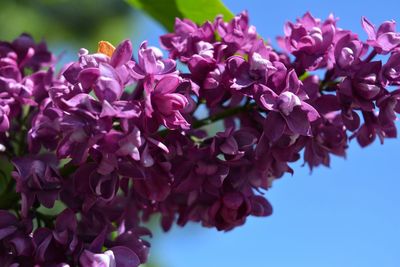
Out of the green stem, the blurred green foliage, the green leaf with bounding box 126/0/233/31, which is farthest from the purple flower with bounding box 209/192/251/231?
the blurred green foliage

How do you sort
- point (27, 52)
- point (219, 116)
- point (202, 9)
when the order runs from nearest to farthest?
point (219, 116), point (27, 52), point (202, 9)

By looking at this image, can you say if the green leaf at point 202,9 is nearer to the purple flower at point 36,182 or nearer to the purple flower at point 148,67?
the purple flower at point 148,67

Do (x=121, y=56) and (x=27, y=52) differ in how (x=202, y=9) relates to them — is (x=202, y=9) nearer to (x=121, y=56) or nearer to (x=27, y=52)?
(x=27, y=52)

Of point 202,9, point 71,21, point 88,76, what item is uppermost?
point 71,21

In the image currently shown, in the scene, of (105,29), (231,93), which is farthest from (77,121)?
(105,29)

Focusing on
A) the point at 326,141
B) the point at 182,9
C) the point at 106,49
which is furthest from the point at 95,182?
the point at 182,9

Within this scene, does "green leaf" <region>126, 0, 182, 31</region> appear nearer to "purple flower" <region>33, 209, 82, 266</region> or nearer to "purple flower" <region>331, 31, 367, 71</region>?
"purple flower" <region>331, 31, 367, 71</region>

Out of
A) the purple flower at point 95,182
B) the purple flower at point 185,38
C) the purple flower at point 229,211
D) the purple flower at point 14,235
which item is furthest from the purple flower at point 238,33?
the purple flower at point 14,235
